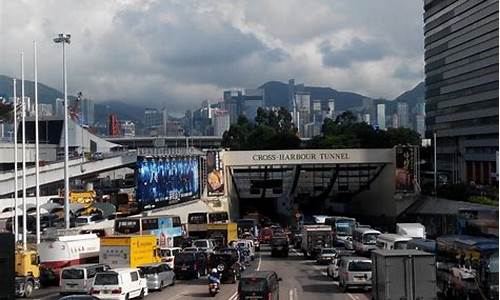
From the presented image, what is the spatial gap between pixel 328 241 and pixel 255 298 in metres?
29.9

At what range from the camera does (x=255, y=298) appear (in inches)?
1030

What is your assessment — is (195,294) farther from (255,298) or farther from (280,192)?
(280,192)

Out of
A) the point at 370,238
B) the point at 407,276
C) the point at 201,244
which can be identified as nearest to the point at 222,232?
the point at 201,244

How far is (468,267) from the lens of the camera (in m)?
26.4

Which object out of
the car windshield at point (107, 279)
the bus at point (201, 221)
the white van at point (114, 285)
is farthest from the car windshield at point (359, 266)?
the bus at point (201, 221)

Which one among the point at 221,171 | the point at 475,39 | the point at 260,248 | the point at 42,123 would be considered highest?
the point at 475,39

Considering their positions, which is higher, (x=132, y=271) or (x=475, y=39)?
(x=475, y=39)

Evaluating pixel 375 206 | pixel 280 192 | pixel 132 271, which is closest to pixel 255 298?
pixel 132 271

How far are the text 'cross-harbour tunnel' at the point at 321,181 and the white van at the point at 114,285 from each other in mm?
63119

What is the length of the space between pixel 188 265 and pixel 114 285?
12114 mm

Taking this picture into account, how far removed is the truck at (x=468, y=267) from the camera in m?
24.7

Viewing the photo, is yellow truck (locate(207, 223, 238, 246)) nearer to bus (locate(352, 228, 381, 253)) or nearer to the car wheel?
bus (locate(352, 228, 381, 253))

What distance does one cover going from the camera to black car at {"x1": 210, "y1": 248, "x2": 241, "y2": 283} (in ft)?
130

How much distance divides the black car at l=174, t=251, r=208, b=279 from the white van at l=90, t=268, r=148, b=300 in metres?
10.5
